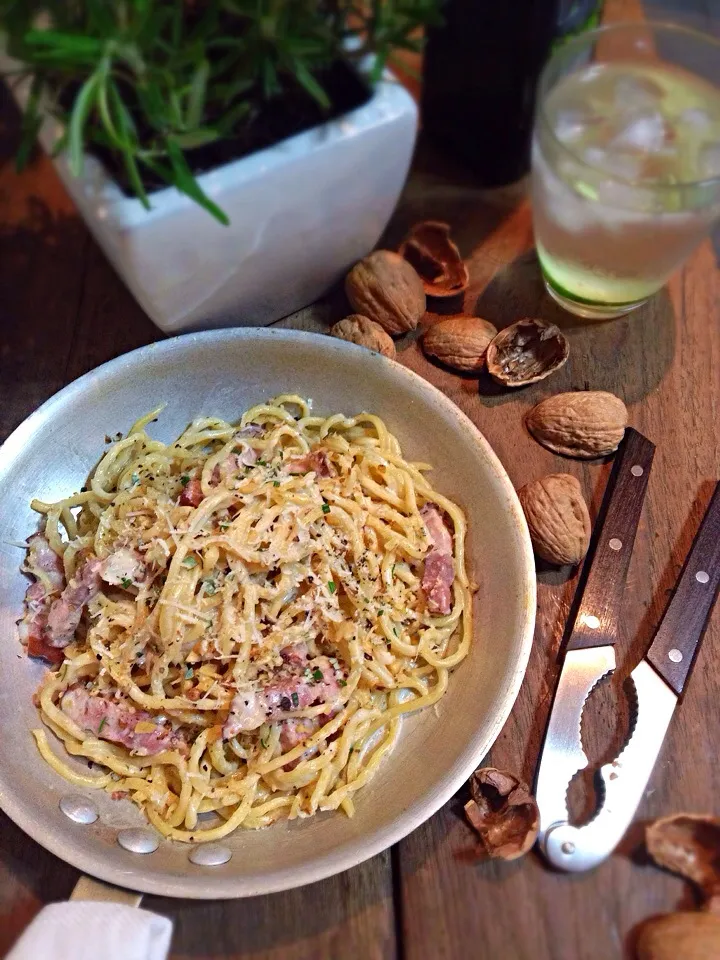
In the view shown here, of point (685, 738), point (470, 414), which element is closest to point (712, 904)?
point (685, 738)

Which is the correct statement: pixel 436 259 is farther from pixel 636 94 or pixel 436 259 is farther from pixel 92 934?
pixel 92 934

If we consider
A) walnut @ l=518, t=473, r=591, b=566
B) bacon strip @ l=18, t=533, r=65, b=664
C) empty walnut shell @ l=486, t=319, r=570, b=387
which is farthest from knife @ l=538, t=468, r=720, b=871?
bacon strip @ l=18, t=533, r=65, b=664

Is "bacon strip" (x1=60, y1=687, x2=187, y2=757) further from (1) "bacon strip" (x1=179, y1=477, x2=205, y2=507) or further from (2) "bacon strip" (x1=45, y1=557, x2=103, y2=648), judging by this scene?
(1) "bacon strip" (x1=179, y1=477, x2=205, y2=507)

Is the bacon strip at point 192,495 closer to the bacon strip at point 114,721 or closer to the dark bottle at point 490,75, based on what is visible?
the bacon strip at point 114,721

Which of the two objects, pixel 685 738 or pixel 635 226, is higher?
pixel 635 226

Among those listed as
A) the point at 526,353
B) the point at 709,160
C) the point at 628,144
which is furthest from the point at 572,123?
the point at 526,353

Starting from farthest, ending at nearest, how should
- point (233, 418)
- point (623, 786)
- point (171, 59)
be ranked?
1. point (233, 418)
2. point (623, 786)
3. point (171, 59)

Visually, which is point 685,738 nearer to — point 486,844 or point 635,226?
point 486,844
